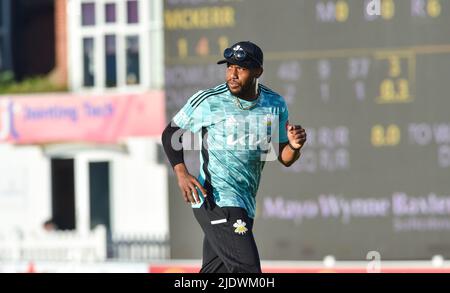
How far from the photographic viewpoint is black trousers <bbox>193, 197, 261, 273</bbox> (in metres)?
7.33

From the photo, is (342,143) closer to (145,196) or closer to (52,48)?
(145,196)

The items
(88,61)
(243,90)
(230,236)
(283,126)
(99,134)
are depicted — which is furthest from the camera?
(88,61)

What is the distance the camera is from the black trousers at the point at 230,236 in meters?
7.33

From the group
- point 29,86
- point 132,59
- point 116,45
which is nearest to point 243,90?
point 132,59

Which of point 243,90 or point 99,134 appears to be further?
point 99,134

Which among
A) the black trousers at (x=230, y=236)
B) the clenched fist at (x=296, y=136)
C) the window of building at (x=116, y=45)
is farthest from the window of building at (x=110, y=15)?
the clenched fist at (x=296, y=136)

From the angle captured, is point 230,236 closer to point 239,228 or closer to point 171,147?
point 239,228

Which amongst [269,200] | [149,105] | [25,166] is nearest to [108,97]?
[149,105]

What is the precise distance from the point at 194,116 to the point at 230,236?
0.79 m

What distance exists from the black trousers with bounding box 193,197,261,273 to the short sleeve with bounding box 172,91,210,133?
1.56ft

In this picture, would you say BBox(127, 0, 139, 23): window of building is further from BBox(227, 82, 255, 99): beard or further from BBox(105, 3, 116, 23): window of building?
BBox(227, 82, 255, 99): beard

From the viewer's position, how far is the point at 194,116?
7.56 metres

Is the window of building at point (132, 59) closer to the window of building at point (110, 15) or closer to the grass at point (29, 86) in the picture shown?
the window of building at point (110, 15)

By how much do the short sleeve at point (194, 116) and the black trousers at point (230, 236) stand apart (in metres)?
0.47
